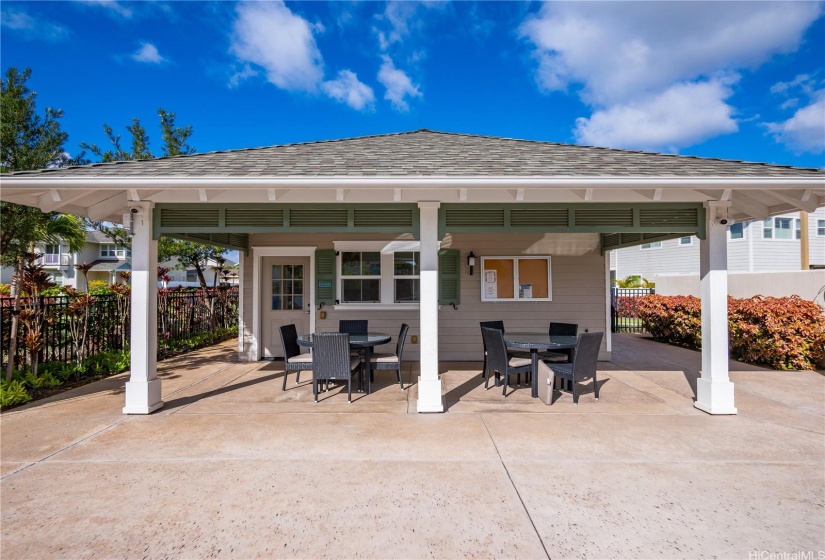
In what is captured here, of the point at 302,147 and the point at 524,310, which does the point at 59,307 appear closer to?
the point at 302,147

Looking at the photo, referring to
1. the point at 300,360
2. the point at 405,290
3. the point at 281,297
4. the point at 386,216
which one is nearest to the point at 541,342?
the point at 386,216

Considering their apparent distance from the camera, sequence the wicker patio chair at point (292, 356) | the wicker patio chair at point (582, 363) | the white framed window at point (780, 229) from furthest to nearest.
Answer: the white framed window at point (780, 229)
the wicker patio chair at point (292, 356)
the wicker patio chair at point (582, 363)

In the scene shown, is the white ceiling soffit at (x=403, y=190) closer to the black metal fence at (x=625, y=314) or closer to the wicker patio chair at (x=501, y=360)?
the wicker patio chair at (x=501, y=360)

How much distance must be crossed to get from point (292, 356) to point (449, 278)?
10.9ft

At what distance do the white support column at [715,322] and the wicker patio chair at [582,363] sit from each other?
4.08 ft

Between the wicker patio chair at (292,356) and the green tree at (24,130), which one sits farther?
the green tree at (24,130)

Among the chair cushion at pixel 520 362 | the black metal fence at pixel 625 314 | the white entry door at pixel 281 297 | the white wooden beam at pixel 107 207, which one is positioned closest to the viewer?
the white wooden beam at pixel 107 207

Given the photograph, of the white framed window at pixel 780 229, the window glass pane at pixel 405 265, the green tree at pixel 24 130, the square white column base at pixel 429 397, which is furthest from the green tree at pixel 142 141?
the white framed window at pixel 780 229

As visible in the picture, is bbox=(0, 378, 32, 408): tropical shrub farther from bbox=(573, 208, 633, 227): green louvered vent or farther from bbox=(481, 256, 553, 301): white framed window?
bbox=(573, 208, 633, 227): green louvered vent

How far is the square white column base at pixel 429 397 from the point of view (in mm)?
4699

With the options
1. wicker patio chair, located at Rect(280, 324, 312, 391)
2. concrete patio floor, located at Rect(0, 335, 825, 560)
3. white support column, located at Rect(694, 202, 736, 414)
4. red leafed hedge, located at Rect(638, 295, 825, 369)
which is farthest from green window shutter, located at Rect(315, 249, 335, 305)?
red leafed hedge, located at Rect(638, 295, 825, 369)

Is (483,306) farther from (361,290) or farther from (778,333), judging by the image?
(778,333)

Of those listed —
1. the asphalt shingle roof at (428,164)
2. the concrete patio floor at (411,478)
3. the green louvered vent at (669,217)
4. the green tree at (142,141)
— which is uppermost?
the green tree at (142,141)

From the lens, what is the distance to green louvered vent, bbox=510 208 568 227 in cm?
494
